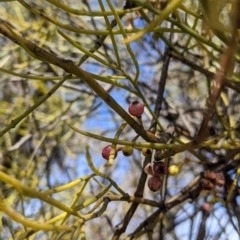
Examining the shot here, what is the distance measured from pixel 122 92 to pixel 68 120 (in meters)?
0.35

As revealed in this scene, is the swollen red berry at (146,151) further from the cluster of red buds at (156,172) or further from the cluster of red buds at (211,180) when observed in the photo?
the cluster of red buds at (211,180)

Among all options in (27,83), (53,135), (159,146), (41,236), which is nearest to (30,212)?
(41,236)

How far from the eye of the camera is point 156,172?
1.95 feet

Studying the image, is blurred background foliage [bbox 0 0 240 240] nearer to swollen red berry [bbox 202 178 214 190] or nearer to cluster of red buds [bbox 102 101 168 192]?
swollen red berry [bbox 202 178 214 190]

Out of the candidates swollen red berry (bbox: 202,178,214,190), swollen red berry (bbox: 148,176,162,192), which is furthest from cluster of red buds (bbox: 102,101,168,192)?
swollen red berry (bbox: 202,178,214,190)

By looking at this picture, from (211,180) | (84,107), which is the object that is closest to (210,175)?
(211,180)

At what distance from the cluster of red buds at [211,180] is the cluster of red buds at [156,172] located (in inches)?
7.6

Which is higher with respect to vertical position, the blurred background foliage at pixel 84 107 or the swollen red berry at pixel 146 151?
the blurred background foliage at pixel 84 107

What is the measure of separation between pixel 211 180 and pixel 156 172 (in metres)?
Answer: 0.23

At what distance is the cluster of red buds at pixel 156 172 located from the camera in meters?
0.59

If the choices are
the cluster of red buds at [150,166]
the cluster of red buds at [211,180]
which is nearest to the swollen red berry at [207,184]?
the cluster of red buds at [211,180]

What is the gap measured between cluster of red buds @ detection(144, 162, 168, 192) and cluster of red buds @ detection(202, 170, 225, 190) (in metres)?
0.19

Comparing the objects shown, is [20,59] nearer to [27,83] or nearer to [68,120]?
[27,83]

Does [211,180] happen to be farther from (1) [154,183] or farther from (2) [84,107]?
(2) [84,107]
